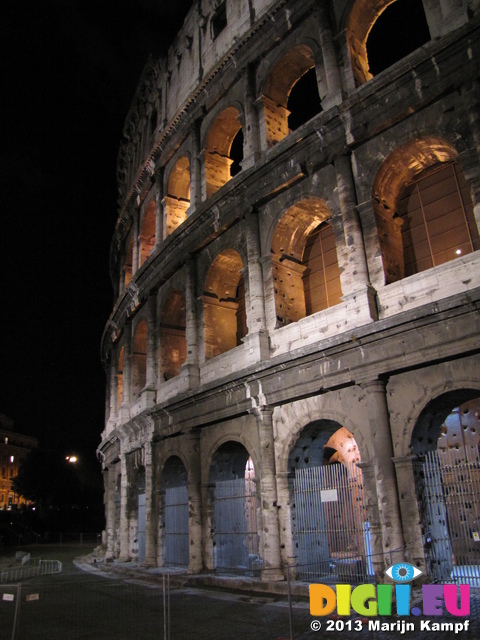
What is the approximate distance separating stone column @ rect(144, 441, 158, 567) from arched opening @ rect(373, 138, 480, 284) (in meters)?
8.75

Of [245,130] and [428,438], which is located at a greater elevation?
[245,130]

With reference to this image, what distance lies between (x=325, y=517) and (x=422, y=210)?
6521mm

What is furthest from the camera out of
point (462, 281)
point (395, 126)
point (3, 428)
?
point (3, 428)

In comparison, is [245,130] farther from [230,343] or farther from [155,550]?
[155,550]

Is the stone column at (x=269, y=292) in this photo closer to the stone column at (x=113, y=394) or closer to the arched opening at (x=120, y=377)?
the arched opening at (x=120, y=377)

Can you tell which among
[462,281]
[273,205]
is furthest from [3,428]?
[462,281]

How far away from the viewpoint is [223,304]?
1456cm

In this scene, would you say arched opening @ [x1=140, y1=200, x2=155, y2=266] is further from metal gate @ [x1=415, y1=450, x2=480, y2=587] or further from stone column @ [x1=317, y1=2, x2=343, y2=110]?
metal gate @ [x1=415, y1=450, x2=480, y2=587]

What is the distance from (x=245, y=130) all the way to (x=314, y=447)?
809 cm

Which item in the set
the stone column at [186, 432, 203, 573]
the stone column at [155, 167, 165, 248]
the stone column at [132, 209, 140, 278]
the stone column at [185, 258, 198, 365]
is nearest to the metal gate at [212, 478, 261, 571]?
the stone column at [186, 432, 203, 573]

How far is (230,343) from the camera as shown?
14.4 m

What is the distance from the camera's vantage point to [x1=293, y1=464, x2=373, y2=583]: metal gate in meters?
9.92

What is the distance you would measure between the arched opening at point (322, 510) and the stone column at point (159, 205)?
8600 mm

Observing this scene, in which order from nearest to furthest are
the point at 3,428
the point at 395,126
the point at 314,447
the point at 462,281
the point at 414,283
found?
the point at 462,281 < the point at 414,283 < the point at 395,126 < the point at 314,447 < the point at 3,428
